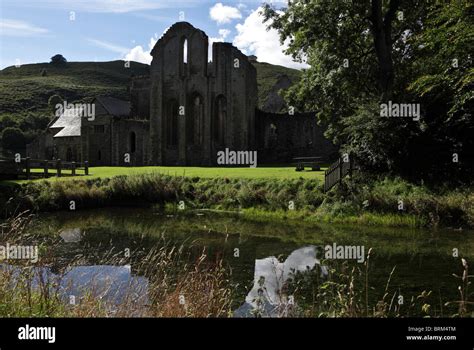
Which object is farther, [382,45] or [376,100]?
[382,45]

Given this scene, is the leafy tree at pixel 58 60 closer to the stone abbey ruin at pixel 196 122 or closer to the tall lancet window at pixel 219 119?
the stone abbey ruin at pixel 196 122

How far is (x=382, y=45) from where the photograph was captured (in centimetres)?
2378

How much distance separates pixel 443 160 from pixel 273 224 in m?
7.92

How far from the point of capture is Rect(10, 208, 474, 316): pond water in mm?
9023

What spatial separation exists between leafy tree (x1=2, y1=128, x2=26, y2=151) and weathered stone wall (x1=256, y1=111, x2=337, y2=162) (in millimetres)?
38882

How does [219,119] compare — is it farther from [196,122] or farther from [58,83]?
[58,83]

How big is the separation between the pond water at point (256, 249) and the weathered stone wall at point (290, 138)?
25.9m

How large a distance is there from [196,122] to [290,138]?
33.5 ft

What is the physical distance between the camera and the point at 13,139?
68.6 m

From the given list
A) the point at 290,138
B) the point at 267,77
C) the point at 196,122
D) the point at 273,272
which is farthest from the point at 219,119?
the point at 267,77

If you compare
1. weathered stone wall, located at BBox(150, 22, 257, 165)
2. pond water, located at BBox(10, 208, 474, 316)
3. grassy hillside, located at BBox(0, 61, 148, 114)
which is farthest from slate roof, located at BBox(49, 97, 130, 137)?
pond water, located at BBox(10, 208, 474, 316)

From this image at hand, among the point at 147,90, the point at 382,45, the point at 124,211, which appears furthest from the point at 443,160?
the point at 147,90

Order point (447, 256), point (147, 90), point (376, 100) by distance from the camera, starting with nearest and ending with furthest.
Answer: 1. point (447, 256)
2. point (376, 100)
3. point (147, 90)
